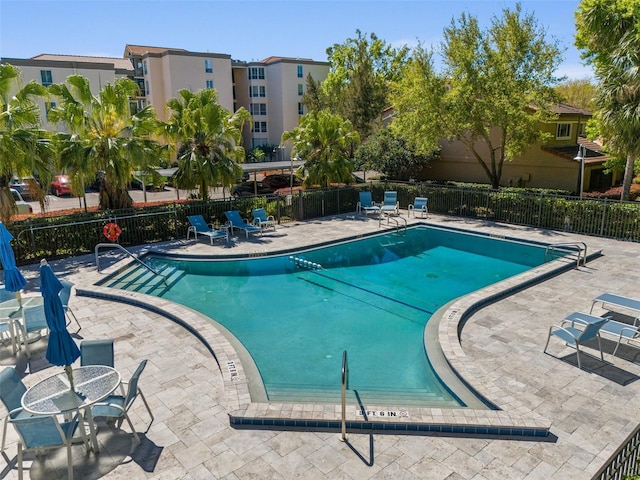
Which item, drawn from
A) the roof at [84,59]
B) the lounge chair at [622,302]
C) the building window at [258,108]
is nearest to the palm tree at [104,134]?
the lounge chair at [622,302]

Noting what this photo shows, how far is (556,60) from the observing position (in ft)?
66.3

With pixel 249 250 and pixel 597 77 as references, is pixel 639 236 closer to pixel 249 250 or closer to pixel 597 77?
pixel 597 77

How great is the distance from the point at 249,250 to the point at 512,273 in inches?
337

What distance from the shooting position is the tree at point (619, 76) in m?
16.0

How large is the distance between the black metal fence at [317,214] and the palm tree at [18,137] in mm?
1455

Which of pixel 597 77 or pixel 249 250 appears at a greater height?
pixel 597 77

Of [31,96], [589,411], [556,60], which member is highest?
[556,60]

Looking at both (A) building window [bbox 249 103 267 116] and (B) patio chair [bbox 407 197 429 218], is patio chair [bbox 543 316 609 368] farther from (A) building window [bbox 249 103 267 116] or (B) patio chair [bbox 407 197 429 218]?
(A) building window [bbox 249 103 267 116]

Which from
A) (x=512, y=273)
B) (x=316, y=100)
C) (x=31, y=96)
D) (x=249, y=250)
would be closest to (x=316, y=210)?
(x=249, y=250)

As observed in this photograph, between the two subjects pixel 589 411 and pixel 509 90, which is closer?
pixel 589 411

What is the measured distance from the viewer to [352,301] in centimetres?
1185

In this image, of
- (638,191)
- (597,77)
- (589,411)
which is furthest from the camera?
(638,191)

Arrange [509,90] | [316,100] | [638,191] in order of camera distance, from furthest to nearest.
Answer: [316,100]
[638,191]
[509,90]

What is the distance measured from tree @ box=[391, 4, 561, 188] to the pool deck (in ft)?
40.2
